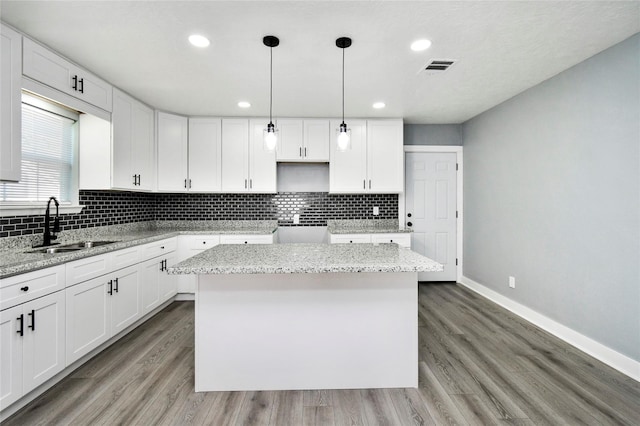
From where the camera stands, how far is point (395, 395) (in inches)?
77.0

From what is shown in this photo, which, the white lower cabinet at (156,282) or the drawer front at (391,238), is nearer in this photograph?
the white lower cabinet at (156,282)

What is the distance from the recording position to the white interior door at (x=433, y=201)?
460 cm

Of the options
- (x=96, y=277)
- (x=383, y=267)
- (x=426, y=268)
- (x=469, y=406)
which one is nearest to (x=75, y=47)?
(x=96, y=277)

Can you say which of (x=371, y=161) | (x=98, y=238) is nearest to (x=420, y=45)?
(x=371, y=161)

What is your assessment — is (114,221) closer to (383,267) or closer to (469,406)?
(383,267)

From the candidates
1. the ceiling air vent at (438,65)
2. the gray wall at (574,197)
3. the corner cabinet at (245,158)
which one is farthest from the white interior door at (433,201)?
the corner cabinet at (245,158)

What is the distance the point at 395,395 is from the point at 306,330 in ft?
2.32

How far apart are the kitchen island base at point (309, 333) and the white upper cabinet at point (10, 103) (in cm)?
154

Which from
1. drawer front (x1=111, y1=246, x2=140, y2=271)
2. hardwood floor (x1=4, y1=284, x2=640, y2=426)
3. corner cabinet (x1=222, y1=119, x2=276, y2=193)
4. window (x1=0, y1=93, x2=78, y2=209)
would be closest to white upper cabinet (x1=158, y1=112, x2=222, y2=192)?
corner cabinet (x1=222, y1=119, x2=276, y2=193)

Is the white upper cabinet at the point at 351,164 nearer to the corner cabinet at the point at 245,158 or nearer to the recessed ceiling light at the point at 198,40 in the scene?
the corner cabinet at the point at 245,158

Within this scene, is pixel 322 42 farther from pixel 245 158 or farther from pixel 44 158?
pixel 44 158

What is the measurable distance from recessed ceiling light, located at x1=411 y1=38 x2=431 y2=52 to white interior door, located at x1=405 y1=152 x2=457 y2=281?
7.66 feet

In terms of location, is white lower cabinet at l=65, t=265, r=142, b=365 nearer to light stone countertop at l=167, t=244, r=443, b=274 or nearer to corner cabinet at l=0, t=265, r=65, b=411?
corner cabinet at l=0, t=265, r=65, b=411

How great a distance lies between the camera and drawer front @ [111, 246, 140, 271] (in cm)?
264
